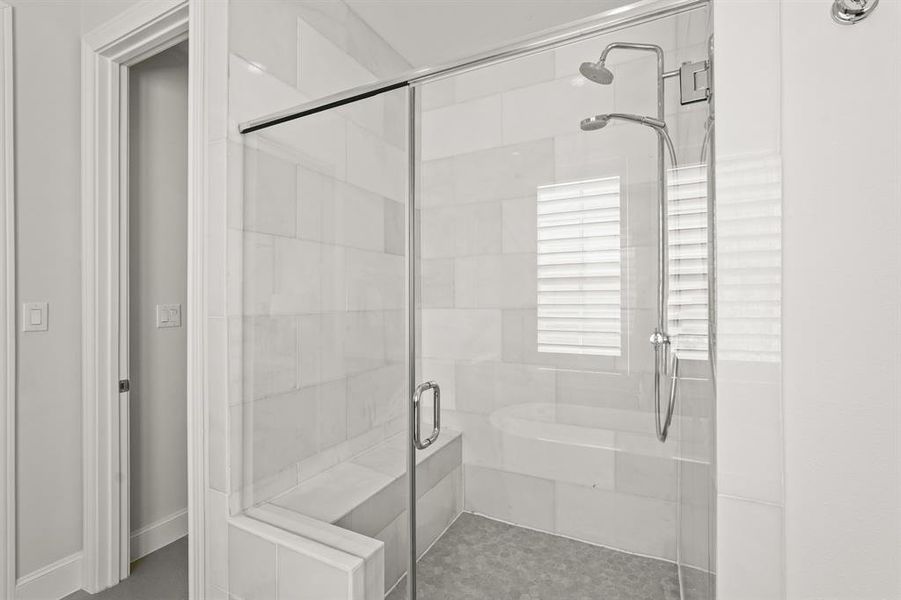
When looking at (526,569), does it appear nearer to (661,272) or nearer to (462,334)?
(462,334)

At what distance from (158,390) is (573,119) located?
2173 mm

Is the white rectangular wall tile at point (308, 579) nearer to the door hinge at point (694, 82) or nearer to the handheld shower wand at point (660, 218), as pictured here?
the handheld shower wand at point (660, 218)

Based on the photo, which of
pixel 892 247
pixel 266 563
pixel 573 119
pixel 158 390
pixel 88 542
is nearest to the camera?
pixel 892 247

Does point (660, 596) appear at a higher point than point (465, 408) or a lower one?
lower

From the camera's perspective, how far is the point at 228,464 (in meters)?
1.36

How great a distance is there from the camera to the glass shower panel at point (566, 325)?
3.23ft

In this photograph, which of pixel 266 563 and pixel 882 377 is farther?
pixel 266 563

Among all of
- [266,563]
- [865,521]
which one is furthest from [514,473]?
[266,563]

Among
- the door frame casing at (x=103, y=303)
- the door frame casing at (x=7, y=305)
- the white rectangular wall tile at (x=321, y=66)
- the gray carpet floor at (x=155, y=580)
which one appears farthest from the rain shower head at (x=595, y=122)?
the gray carpet floor at (x=155, y=580)

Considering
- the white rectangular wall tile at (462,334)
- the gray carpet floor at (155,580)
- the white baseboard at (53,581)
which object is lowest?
the gray carpet floor at (155,580)

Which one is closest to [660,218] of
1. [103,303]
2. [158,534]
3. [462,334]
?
[462,334]

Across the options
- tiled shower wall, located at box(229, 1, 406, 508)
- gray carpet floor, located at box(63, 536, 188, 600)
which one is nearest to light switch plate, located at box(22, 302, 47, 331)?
tiled shower wall, located at box(229, 1, 406, 508)

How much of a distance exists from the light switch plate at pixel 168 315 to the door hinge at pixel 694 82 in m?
2.26

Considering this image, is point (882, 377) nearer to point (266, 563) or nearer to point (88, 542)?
point (266, 563)
